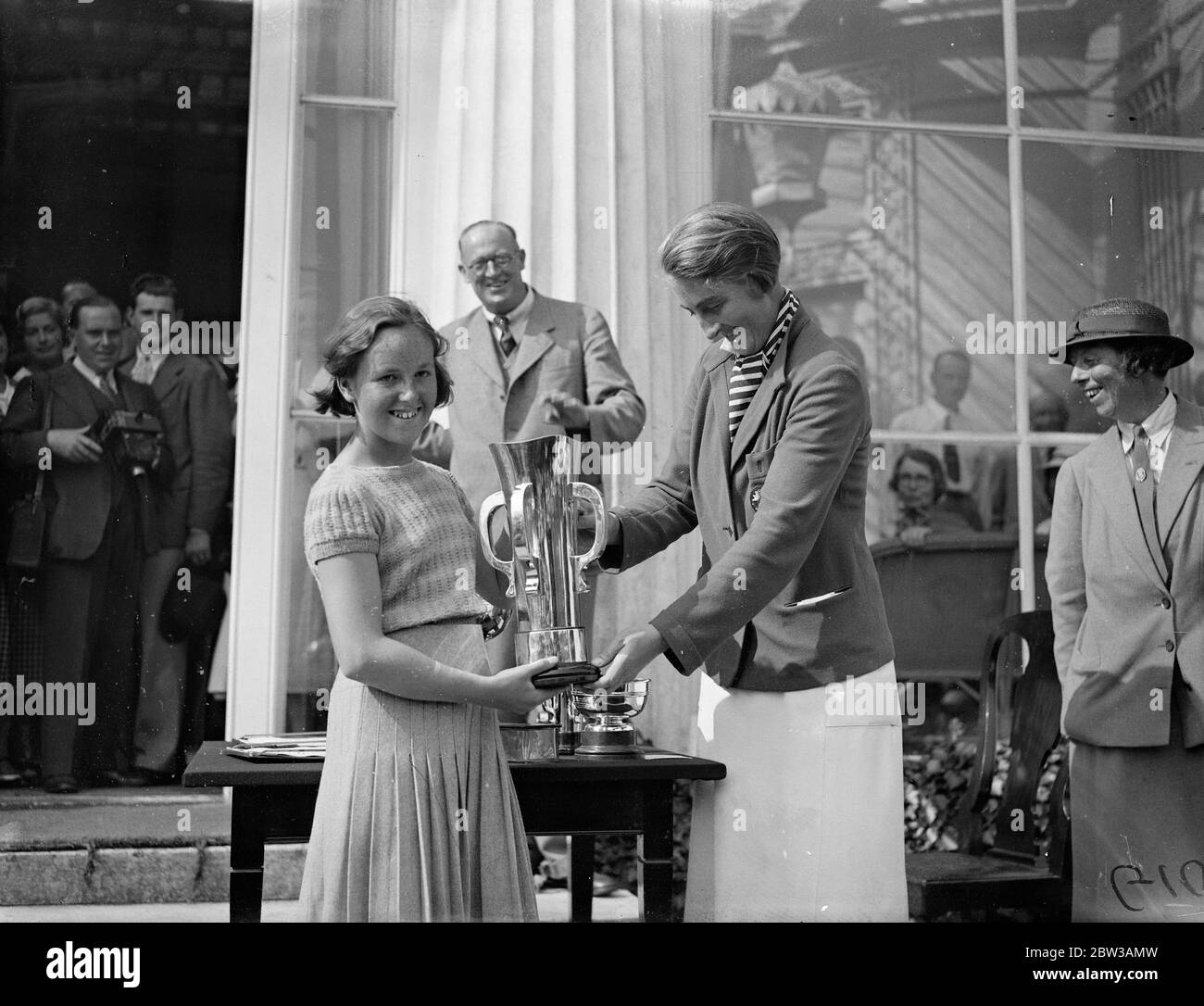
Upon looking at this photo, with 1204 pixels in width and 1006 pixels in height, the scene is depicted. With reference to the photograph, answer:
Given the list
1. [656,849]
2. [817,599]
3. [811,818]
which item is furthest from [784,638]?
[656,849]

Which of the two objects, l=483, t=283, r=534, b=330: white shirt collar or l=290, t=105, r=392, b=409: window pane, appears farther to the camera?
l=290, t=105, r=392, b=409: window pane

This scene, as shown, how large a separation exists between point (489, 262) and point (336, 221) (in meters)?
0.58

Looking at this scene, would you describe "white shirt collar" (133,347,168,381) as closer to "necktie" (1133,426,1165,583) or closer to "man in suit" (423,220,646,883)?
"man in suit" (423,220,646,883)

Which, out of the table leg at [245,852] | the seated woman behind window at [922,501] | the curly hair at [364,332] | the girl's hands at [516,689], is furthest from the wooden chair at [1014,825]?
the curly hair at [364,332]

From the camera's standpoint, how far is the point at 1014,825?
12.0ft

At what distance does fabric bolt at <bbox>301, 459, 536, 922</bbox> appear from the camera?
2.03 meters

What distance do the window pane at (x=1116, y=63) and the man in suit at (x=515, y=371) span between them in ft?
4.87

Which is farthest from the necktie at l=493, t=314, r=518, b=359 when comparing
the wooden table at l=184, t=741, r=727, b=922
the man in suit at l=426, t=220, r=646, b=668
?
the wooden table at l=184, t=741, r=727, b=922

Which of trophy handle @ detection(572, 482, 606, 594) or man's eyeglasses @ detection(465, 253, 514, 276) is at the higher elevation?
man's eyeglasses @ detection(465, 253, 514, 276)

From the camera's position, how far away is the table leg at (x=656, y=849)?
2209 mm

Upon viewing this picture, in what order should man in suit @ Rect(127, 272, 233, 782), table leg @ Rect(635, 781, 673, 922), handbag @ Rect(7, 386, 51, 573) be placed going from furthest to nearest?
man in suit @ Rect(127, 272, 233, 782)
handbag @ Rect(7, 386, 51, 573)
table leg @ Rect(635, 781, 673, 922)

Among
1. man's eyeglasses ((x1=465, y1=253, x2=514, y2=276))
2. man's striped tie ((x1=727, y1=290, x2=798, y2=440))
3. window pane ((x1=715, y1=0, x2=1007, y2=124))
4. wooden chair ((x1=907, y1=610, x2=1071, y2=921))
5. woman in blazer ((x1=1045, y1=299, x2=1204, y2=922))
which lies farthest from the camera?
window pane ((x1=715, y1=0, x2=1007, y2=124))

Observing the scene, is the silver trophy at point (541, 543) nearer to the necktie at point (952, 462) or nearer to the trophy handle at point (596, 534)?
the trophy handle at point (596, 534)

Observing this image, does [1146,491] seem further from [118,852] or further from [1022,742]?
[118,852]
